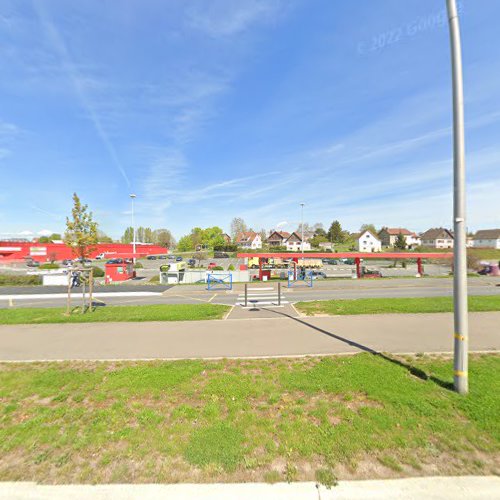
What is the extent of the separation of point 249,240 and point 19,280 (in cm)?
7323

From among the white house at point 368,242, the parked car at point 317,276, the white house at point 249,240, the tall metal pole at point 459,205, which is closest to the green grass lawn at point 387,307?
the tall metal pole at point 459,205

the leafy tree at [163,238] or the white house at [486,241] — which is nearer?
the white house at [486,241]

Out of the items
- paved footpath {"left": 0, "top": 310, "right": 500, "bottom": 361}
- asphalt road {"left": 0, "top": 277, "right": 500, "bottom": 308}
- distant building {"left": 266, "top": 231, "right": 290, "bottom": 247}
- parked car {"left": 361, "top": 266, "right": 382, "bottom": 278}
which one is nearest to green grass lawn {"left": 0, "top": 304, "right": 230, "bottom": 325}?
paved footpath {"left": 0, "top": 310, "right": 500, "bottom": 361}

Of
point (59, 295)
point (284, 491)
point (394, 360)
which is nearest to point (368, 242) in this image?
point (59, 295)

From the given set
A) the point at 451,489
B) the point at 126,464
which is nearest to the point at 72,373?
the point at 126,464

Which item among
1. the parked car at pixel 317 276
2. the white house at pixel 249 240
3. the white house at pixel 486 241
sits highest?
the white house at pixel 249 240

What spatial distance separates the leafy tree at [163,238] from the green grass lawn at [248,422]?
327 feet

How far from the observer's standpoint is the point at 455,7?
434 centimetres

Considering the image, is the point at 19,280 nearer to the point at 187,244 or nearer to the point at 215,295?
the point at 215,295

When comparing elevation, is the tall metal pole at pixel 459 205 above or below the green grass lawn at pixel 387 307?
above

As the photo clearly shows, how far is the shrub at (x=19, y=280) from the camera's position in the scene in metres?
24.1

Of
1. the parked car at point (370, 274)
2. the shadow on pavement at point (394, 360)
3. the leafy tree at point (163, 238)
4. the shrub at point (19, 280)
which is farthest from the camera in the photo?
the leafy tree at point (163, 238)

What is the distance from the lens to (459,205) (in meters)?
4.24

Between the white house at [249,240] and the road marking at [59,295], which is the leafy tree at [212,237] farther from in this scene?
the road marking at [59,295]
